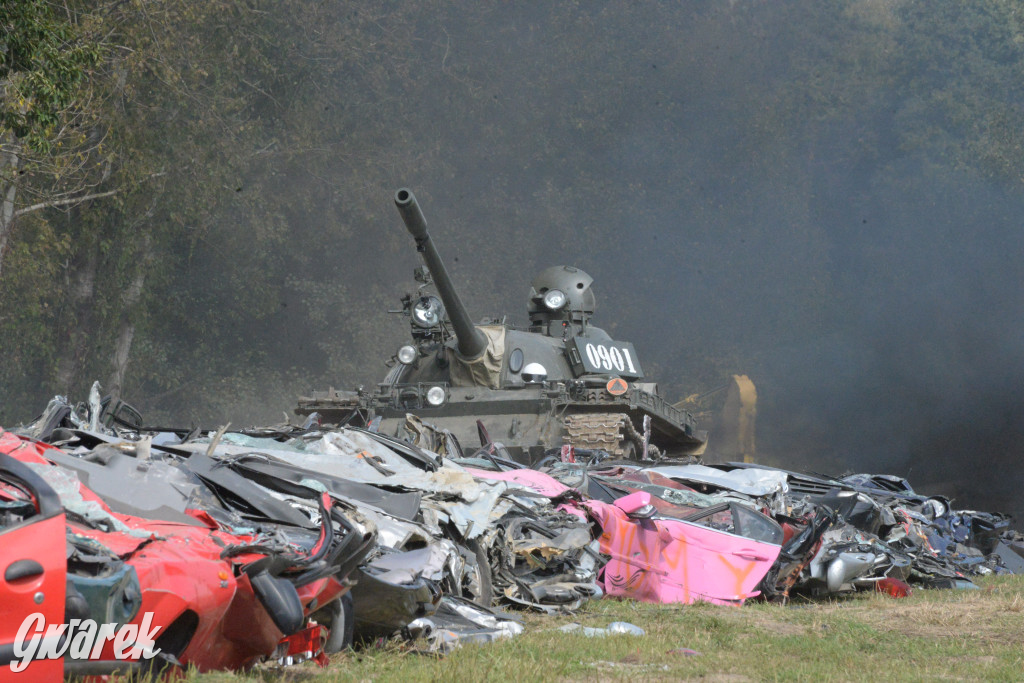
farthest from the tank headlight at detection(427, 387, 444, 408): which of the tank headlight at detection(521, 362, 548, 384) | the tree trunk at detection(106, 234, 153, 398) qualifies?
the tree trunk at detection(106, 234, 153, 398)

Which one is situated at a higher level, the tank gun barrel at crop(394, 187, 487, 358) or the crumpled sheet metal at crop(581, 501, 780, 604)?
the tank gun barrel at crop(394, 187, 487, 358)

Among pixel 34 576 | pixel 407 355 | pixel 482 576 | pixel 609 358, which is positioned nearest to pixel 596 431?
pixel 609 358

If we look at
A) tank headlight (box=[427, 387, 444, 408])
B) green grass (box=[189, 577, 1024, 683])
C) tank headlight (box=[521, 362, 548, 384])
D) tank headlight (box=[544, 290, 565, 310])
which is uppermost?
tank headlight (box=[544, 290, 565, 310])

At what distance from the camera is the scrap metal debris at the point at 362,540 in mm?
3816

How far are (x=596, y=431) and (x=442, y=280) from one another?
9.25 ft

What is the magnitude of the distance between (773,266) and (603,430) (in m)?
23.2

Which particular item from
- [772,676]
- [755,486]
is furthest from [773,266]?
[772,676]

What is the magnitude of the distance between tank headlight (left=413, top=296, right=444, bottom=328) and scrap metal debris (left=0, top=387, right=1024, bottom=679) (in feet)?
13.7

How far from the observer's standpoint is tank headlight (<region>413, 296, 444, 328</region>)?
1572cm

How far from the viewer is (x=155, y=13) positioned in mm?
20828

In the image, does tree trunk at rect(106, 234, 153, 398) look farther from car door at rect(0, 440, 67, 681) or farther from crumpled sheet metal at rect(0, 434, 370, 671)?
car door at rect(0, 440, 67, 681)

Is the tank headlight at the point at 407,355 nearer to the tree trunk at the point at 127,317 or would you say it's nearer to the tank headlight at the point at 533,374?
the tank headlight at the point at 533,374

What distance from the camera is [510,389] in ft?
49.5

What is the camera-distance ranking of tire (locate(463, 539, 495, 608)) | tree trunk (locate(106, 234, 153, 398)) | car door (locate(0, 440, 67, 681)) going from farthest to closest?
tree trunk (locate(106, 234, 153, 398))
tire (locate(463, 539, 495, 608))
car door (locate(0, 440, 67, 681))
